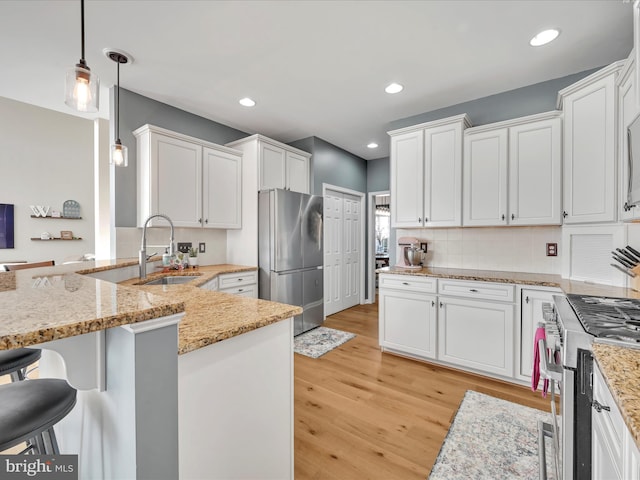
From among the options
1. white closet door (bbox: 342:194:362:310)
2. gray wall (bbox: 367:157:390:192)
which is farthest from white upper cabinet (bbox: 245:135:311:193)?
gray wall (bbox: 367:157:390:192)

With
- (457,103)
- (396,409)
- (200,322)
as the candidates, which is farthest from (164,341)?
(457,103)

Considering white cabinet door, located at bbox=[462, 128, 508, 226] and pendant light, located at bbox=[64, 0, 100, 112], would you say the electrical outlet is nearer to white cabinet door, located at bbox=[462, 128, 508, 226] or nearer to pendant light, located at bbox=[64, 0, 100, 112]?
pendant light, located at bbox=[64, 0, 100, 112]

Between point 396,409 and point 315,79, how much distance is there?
290 centimetres

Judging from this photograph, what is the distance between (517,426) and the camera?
1908mm

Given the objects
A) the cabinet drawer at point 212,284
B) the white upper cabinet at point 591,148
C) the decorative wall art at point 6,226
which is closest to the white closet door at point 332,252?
the cabinet drawer at point 212,284

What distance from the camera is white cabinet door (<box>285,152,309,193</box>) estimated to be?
401 centimetres

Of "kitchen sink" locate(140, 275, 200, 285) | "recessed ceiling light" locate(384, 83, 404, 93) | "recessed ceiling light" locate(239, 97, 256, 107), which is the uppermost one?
"recessed ceiling light" locate(239, 97, 256, 107)

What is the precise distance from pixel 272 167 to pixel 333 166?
1.30 m

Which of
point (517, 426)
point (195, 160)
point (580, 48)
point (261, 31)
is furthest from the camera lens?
point (195, 160)

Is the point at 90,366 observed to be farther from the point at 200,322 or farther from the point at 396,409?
the point at 396,409

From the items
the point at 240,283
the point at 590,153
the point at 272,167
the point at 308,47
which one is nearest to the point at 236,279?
the point at 240,283

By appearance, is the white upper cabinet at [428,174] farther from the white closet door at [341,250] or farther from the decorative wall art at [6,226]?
the decorative wall art at [6,226]

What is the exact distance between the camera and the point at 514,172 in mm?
2680

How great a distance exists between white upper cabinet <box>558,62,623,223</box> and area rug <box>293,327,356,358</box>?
2.53 meters
